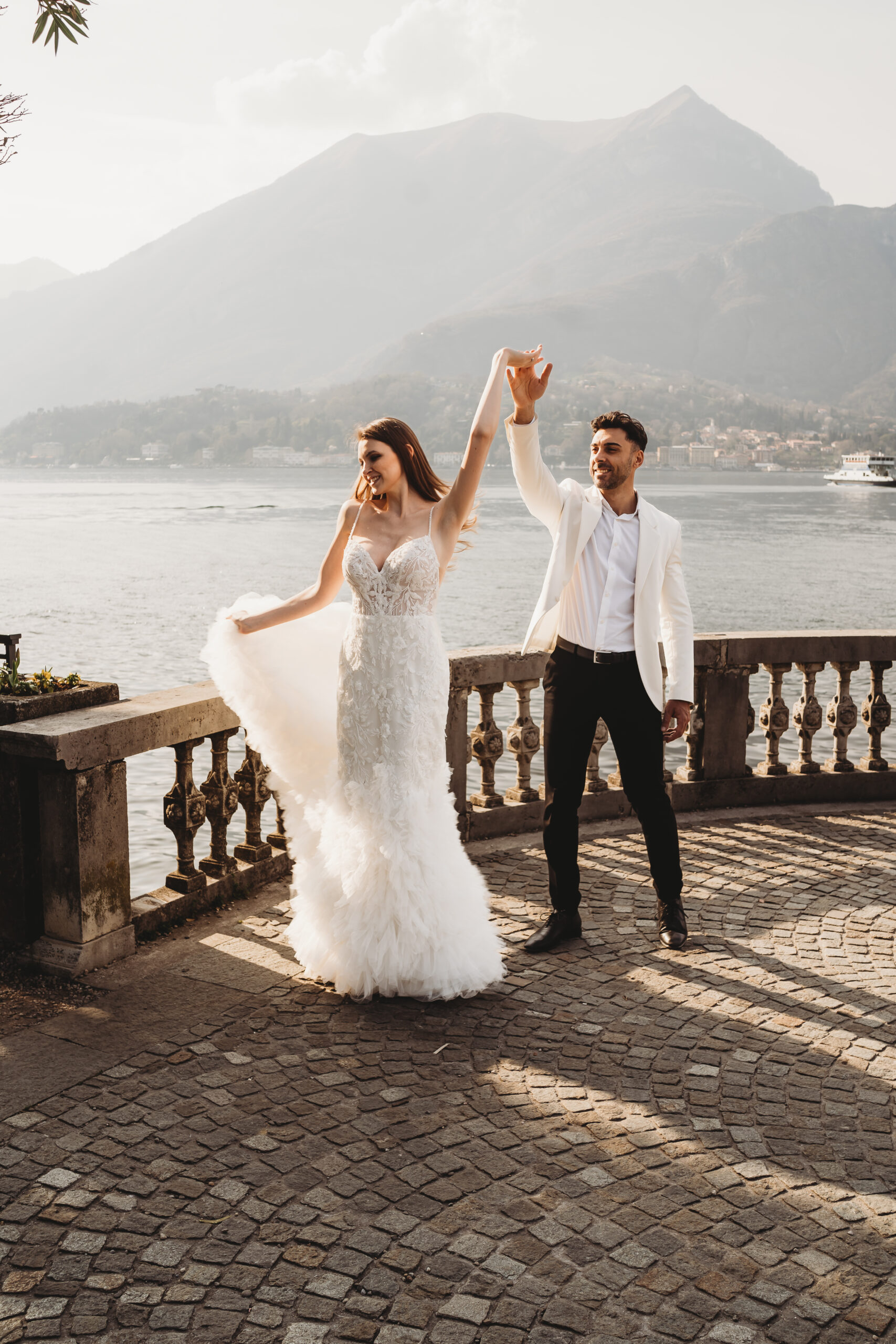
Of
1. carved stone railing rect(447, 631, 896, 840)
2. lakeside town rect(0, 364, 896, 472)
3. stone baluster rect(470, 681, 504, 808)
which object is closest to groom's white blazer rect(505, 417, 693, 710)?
carved stone railing rect(447, 631, 896, 840)

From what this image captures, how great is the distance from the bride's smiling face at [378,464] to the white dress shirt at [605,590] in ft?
2.87

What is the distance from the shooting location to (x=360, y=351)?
642 feet

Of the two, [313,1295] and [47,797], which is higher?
[47,797]

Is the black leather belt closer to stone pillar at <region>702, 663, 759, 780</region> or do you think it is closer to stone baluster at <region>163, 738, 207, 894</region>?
stone baluster at <region>163, 738, 207, 894</region>

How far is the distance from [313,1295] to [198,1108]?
2.89ft

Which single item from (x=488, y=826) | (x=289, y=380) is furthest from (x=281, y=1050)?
(x=289, y=380)

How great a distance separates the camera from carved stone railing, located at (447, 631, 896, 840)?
6027mm

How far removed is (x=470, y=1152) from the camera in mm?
3059

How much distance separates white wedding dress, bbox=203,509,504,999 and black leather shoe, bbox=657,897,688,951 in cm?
81

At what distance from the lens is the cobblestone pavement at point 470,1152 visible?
248 cm

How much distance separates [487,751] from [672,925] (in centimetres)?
184

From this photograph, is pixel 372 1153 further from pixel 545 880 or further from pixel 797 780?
pixel 797 780

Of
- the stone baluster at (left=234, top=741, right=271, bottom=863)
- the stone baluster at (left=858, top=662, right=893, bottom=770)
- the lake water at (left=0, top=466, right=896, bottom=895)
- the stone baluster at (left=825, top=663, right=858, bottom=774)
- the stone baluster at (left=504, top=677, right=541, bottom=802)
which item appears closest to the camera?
the stone baluster at (left=234, top=741, right=271, bottom=863)

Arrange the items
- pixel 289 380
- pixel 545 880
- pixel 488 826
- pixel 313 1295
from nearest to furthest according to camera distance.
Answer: pixel 313 1295 → pixel 545 880 → pixel 488 826 → pixel 289 380
